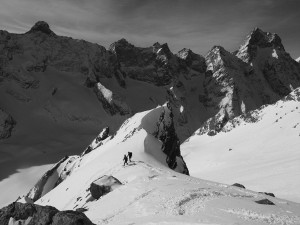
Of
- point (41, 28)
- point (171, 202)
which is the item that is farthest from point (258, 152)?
point (41, 28)

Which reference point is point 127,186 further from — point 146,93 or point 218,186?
point 146,93

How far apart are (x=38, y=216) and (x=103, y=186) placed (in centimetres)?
595

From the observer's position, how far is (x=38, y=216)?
53.8 feet

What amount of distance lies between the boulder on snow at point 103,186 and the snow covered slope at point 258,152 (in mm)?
8716

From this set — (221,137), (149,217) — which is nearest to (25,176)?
(221,137)

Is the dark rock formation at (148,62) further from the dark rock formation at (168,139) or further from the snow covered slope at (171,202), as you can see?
the snow covered slope at (171,202)

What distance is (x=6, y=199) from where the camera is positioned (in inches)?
2324

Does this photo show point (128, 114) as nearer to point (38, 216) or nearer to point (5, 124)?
point (5, 124)

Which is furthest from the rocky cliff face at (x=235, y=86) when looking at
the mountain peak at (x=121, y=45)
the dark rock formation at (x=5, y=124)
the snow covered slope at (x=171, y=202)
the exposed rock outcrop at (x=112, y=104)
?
the snow covered slope at (x=171, y=202)

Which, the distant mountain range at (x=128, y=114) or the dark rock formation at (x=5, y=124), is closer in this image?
the distant mountain range at (x=128, y=114)

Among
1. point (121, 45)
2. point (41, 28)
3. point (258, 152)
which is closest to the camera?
point (258, 152)

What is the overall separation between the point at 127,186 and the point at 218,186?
4.66 meters

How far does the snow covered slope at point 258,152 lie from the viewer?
25125 mm

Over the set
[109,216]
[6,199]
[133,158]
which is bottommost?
[6,199]
